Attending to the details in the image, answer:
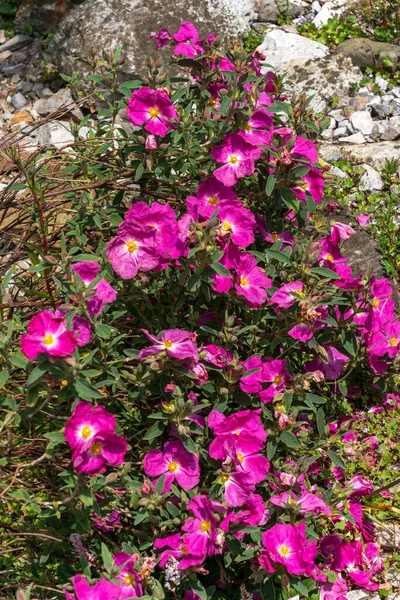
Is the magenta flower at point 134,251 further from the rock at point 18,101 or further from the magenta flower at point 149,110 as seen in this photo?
the rock at point 18,101

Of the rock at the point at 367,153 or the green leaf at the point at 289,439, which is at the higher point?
the green leaf at the point at 289,439

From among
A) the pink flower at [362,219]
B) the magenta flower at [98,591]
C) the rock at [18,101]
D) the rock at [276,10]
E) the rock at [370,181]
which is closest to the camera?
the magenta flower at [98,591]

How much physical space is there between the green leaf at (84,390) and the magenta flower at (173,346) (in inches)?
8.9

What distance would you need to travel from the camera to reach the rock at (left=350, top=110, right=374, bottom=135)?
4.55 metres

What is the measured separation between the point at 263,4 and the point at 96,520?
411 centimetres

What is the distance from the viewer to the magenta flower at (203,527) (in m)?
2.09

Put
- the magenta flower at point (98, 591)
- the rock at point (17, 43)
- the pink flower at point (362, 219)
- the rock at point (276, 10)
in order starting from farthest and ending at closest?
the rock at point (17, 43) < the rock at point (276, 10) < the pink flower at point (362, 219) < the magenta flower at point (98, 591)

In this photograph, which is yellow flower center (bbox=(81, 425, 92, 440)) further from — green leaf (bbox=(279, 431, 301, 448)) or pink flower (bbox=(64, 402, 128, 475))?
green leaf (bbox=(279, 431, 301, 448))

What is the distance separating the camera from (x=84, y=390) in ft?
6.42

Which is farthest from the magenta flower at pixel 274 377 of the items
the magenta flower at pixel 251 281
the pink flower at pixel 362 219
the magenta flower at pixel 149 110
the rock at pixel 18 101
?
the rock at pixel 18 101

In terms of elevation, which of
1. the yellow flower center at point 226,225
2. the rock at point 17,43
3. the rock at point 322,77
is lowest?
the rock at point 322,77

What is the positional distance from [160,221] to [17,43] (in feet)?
12.0

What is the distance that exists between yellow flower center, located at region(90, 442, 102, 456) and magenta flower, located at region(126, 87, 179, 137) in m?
1.01

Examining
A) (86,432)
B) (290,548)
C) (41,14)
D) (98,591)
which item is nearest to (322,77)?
(41,14)
